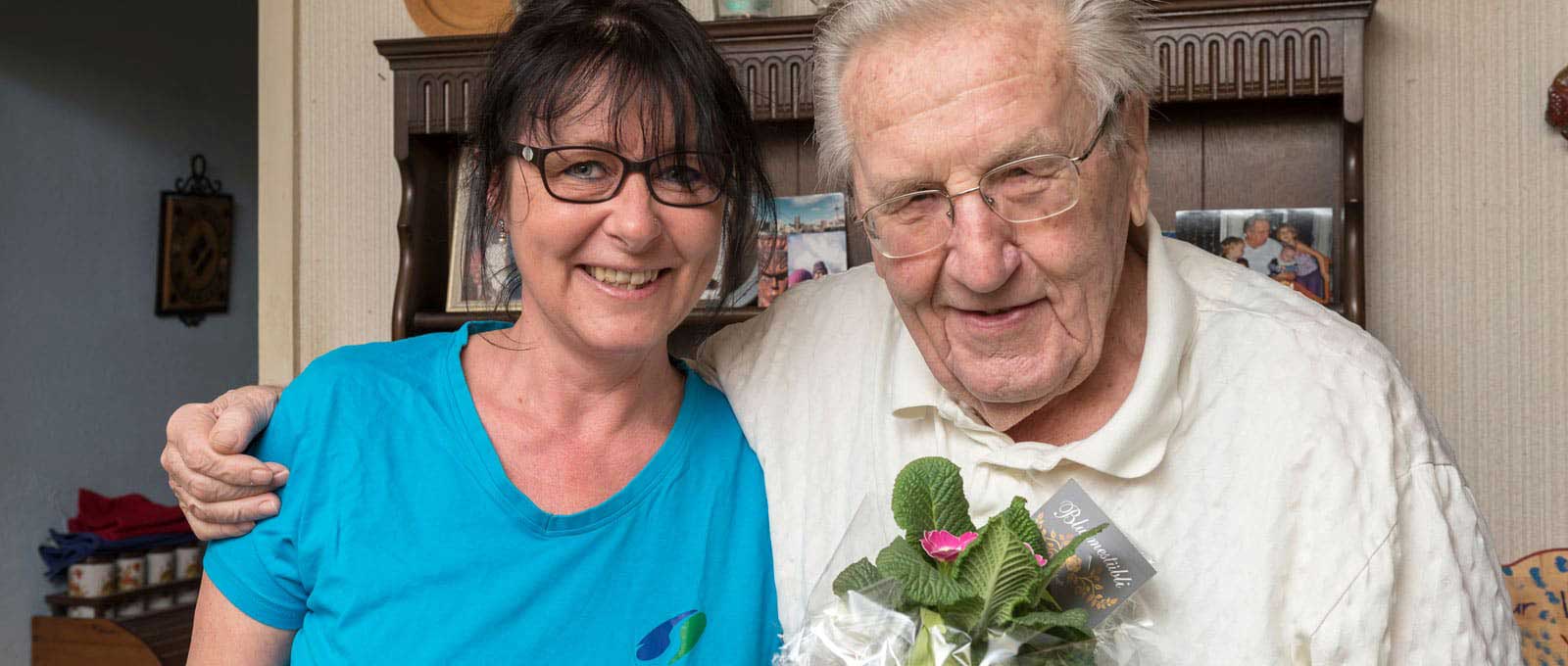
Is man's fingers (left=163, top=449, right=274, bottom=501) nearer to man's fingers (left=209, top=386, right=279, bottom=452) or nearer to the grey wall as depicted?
man's fingers (left=209, top=386, right=279, bottom=452)

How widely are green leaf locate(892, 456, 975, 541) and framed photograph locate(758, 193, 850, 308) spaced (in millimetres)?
1415

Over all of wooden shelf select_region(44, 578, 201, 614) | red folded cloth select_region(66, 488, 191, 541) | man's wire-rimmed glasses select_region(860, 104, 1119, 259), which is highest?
man's wire-rimmed glasses select_region(860, 104, 1119, 259)

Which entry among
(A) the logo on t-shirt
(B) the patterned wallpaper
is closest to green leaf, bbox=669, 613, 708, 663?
(A) the logo on t-shirt

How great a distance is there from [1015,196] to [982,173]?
0.04 metres

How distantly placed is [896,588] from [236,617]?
829mm

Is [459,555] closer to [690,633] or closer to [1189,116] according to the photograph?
[690,633]

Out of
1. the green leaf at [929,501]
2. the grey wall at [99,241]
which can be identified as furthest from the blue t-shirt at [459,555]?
the grey wall at [99,241]

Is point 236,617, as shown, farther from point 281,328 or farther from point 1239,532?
point 281,328

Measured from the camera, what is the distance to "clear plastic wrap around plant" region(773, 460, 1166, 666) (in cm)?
90

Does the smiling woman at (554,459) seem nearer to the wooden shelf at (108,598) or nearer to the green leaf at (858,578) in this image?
the green leaf at (858,578)

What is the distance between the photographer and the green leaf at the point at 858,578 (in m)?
0.96

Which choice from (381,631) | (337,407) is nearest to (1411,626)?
(381,631)

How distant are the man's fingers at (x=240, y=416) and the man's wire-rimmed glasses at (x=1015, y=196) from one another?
778 millimetres

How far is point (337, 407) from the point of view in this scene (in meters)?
1.37
